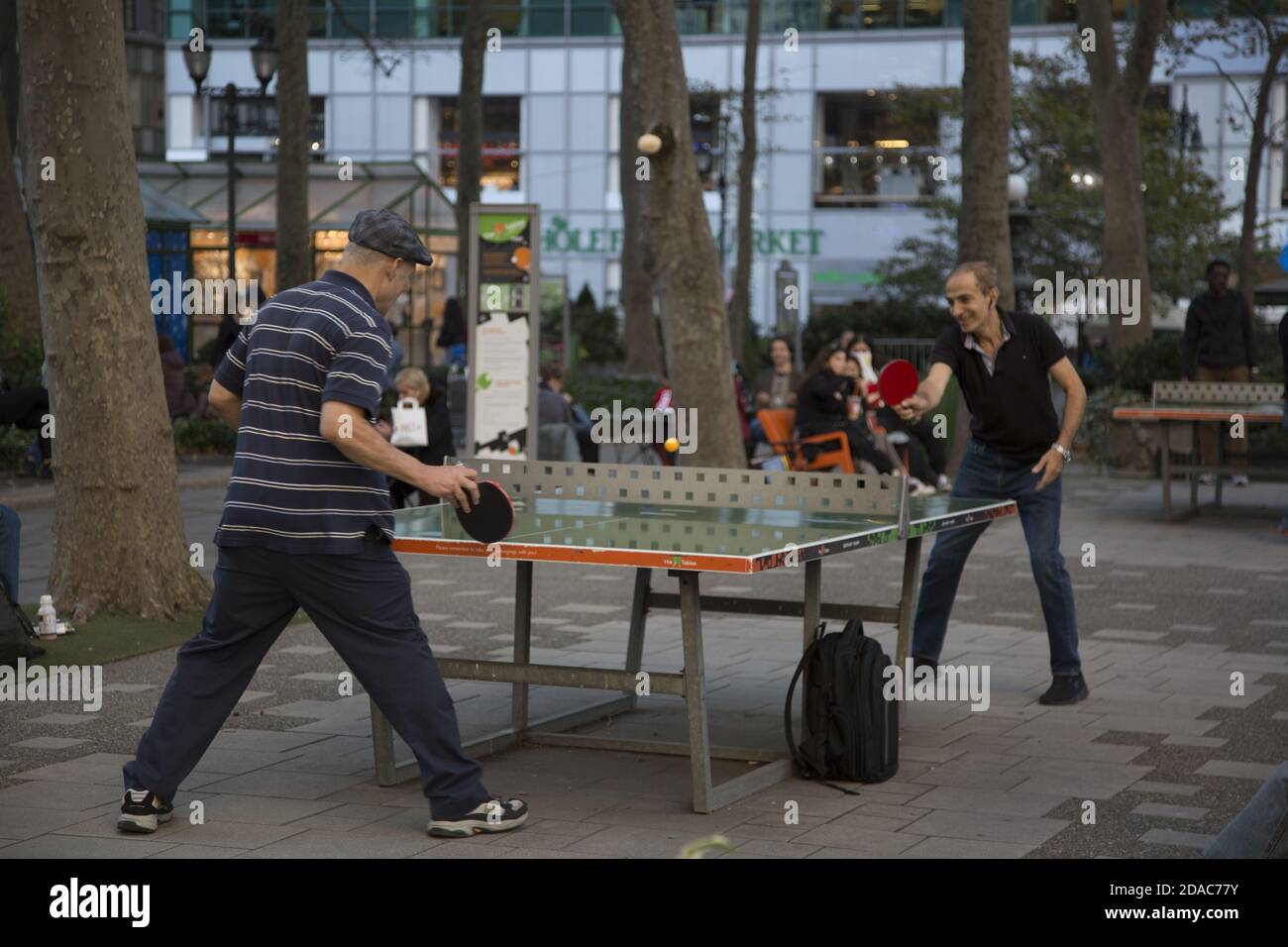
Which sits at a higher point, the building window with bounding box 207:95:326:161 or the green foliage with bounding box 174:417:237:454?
the building window with bounding box 207:95:326:161

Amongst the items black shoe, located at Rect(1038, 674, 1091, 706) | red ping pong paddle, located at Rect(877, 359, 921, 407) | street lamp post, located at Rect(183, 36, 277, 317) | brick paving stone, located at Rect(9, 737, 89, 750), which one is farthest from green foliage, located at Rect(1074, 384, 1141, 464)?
brick paving stone, located at Rect(9, 737, 89, 750)

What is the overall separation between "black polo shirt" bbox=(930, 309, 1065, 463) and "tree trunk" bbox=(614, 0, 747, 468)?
7461 mm

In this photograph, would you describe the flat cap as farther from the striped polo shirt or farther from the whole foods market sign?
the whole foods market sign

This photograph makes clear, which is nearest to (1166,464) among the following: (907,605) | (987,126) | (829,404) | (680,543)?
(829,404)

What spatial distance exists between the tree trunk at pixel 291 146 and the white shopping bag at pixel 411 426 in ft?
25.8

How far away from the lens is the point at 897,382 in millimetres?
7312

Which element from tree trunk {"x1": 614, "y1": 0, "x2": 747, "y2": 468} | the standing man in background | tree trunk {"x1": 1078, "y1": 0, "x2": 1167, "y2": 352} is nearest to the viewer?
tree trunk {"x1": 614, "y1": 0, "x2": 747, "y2": 468}

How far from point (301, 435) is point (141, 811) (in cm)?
131

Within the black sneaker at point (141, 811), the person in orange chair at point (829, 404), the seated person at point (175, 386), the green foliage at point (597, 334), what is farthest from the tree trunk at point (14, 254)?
the green foliage at point (597, 334)

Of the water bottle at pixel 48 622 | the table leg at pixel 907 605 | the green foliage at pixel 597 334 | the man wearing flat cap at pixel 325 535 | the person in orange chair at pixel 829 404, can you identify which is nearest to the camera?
the man wearing flat cap at pixel 325 535

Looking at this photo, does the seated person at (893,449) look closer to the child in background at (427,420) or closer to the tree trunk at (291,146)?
the child in background at (427,420)

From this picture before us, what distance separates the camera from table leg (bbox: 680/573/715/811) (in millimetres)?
6141

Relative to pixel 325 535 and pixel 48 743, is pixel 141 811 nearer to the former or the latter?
pixel 325 535

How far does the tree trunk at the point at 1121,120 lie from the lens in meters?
21.8
